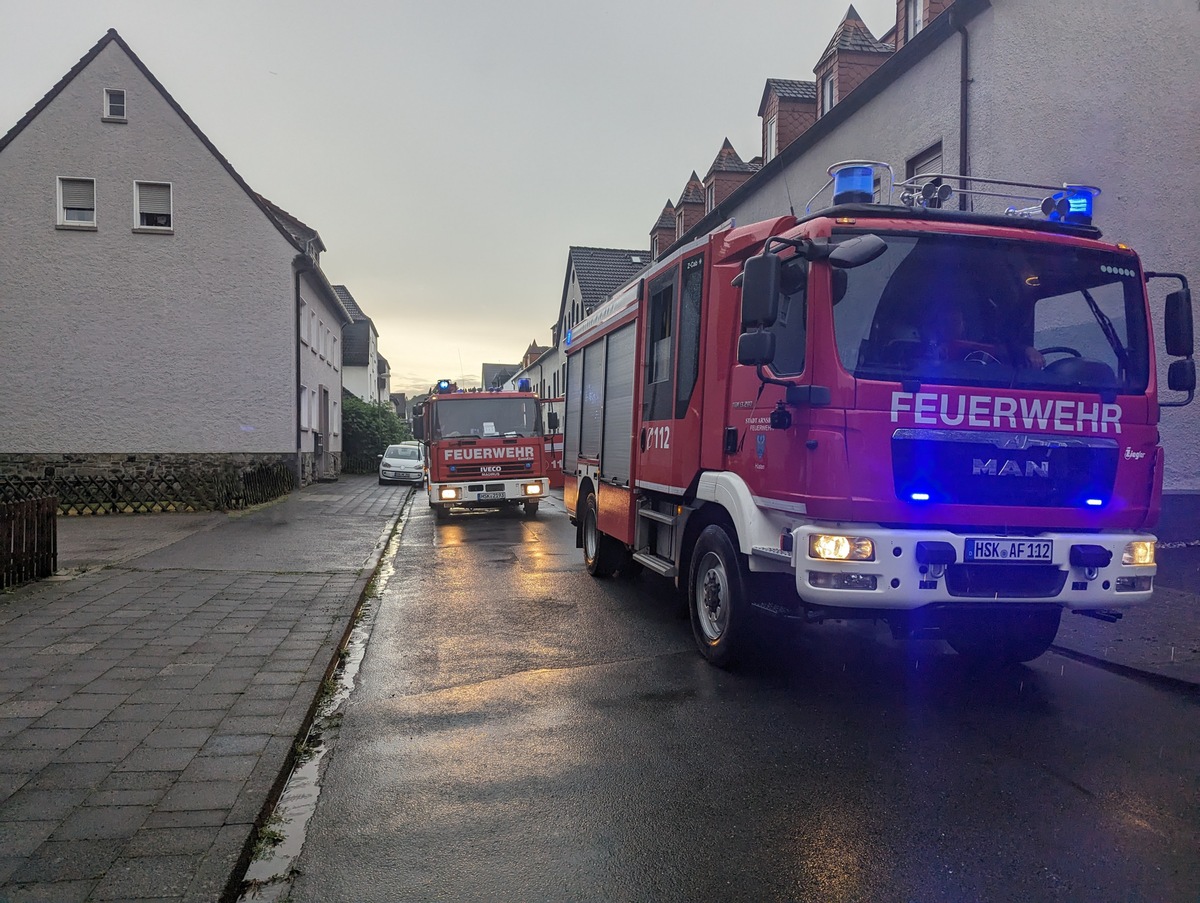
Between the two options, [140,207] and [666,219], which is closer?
[140,207]

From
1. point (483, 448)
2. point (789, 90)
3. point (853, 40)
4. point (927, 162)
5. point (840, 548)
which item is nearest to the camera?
point (840, 548)

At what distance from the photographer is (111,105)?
71.8ft

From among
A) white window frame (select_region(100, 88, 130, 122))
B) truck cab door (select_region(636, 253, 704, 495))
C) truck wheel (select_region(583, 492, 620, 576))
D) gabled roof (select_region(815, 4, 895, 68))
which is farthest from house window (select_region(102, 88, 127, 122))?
truck cab door (select_region(636, 253, 704, 495))

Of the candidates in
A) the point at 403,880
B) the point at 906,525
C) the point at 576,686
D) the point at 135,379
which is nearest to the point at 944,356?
the point at 906,525

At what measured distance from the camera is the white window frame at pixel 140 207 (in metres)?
21.9

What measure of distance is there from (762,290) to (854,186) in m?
1.34

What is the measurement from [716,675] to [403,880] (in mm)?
3036

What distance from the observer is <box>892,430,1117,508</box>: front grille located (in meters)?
4.82

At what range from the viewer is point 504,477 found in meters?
17.1

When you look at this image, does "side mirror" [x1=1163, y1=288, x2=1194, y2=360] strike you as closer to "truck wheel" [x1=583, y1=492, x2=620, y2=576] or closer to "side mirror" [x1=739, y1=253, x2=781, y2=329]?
"side mirror" [x1=739, y1=253, x2=781, y2=329]

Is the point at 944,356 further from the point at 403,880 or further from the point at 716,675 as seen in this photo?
the point at 403,880

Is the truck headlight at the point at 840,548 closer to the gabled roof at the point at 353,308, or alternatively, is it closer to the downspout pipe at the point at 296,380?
the downspout pipe at the point at 296,380

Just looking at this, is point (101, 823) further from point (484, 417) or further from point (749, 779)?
point (484, 417)

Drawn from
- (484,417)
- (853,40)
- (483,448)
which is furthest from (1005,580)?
(853,40)
